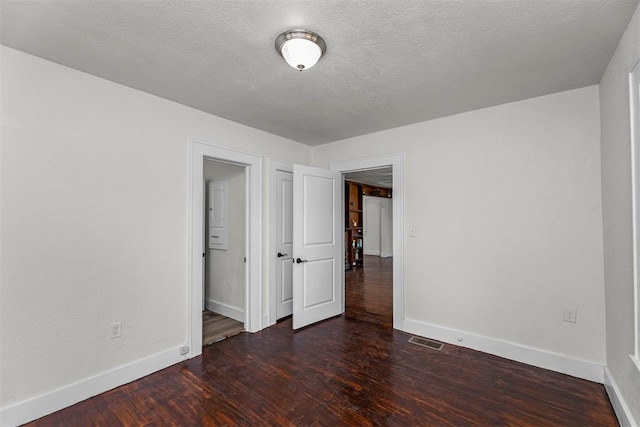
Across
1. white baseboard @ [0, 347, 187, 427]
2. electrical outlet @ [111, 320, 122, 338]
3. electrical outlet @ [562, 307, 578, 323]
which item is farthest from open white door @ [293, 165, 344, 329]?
electrical outlet @ [562, 307, 578, 323]

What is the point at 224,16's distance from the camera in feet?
5.28

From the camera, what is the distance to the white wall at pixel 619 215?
1.71 m

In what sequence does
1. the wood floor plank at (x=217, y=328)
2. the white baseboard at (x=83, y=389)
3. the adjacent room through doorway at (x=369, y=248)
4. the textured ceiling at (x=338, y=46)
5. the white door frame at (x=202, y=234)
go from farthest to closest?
1. the adjacent room through doorway at (x=369, y=248)
2. the wood floor plank at (x=217, y=328)
3. the white door frame at (x=202, y=234)
4. the white baseboard at (x=83, y=389)
5. the textured ceiling at (x=338, y=46)

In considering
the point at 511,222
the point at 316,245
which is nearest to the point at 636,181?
the point at 511,222

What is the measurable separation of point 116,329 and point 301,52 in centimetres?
253

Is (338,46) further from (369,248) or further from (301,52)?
(369,248)

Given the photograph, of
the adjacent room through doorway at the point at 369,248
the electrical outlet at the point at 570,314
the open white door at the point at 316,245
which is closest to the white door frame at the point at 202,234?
the open white door at the point at 316,245

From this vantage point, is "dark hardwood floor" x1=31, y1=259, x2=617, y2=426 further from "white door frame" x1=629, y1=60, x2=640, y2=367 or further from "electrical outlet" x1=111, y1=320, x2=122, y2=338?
"white door frame" x1=629, y1=60, x2=640, y2=367

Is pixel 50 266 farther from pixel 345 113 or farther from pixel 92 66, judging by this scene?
pixel 345 113

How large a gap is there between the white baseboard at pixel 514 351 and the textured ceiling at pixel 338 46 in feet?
7.62

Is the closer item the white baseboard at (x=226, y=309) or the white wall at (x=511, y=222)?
the white wall at (x=511, y=222)

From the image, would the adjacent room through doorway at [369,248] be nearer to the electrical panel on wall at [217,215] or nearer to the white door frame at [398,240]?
the white door frame at [398,240]

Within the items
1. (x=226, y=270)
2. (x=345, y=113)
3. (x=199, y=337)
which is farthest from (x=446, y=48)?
(x=226, y=270)

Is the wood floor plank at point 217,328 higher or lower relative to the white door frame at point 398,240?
lower
